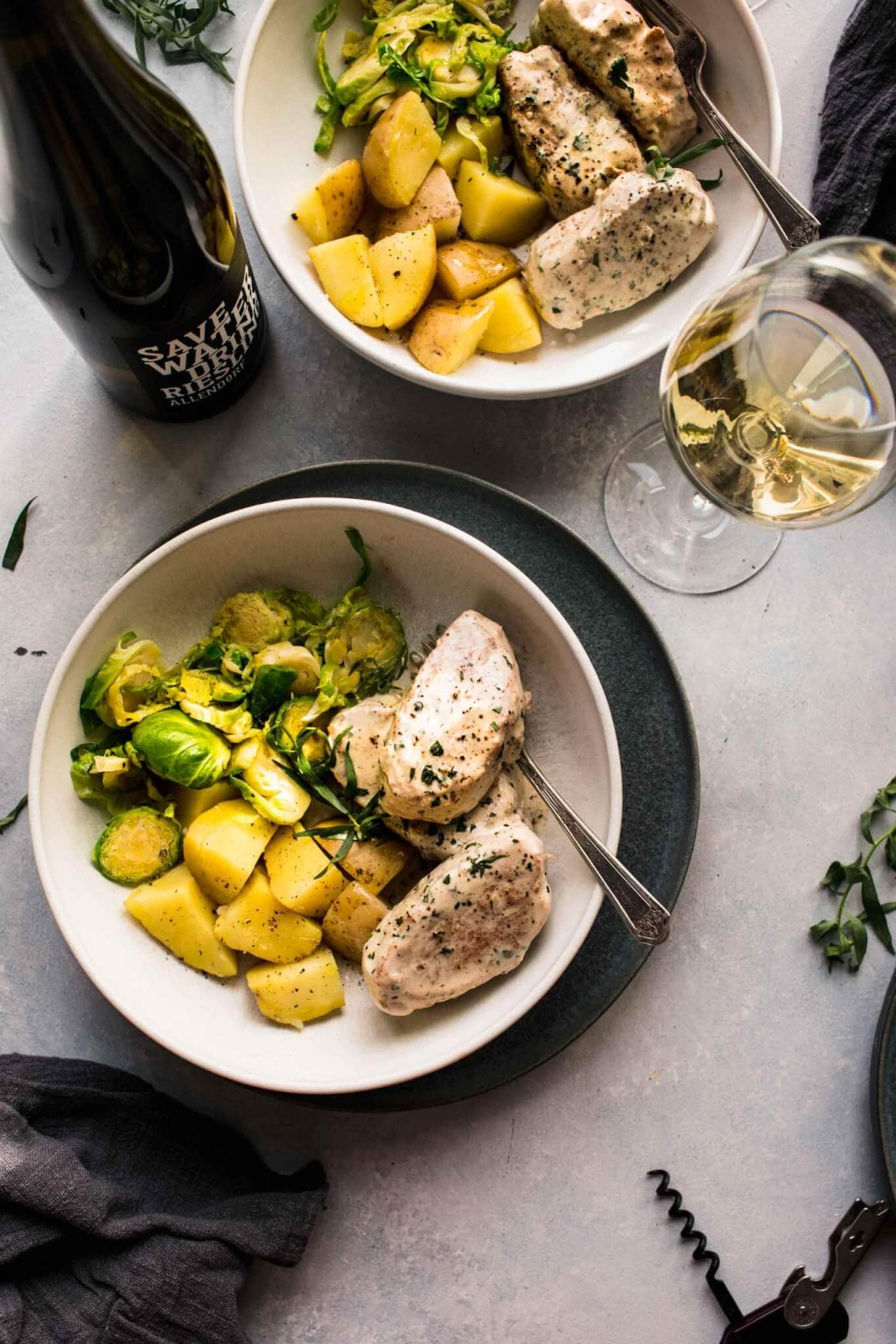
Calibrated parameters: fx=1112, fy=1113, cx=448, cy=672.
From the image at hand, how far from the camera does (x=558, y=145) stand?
198 centimetres

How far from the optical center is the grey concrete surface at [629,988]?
2.06m

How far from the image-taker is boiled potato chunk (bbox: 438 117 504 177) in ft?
6.55

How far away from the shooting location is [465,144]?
1997 mm

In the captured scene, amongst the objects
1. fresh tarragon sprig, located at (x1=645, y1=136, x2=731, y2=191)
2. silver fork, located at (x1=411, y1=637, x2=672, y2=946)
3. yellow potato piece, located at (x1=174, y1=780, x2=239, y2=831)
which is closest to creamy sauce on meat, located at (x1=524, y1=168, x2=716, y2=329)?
fresh tarragon sprig, located at (x1=645, y1=136, x2=731, y2=191)

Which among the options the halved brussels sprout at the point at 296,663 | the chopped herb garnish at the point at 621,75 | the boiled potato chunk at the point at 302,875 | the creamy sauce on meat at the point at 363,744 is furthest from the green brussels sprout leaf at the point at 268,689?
the chopped herb garnish at the point at 621,75

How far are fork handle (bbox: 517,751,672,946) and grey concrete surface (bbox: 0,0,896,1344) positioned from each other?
0.39 metres

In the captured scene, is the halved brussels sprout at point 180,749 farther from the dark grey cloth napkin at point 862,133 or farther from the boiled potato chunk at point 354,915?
the dark grey cloth napkin at point 862,133

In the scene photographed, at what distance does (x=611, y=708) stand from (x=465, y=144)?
1044mm

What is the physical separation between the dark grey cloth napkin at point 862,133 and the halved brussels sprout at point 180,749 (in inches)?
59.4

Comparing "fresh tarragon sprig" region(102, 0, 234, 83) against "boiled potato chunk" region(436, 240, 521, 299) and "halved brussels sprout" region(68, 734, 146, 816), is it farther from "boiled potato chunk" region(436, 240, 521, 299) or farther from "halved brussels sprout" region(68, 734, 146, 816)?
"halved brussels sprout" region(68, 734, 146, 816)

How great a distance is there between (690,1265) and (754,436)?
1.51 meters

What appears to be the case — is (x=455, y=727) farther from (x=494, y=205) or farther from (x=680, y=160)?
(x=680, y=160)

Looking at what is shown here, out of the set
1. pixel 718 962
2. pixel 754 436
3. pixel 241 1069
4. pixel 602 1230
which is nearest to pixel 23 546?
pixel 241 1069

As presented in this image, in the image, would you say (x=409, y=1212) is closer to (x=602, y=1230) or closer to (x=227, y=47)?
(x=602, y=1230)
